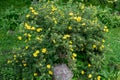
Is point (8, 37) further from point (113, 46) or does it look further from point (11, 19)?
point (113, 46)

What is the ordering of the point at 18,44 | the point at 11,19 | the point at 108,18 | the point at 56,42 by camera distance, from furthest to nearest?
the point at 108,18 < the point at 11,19 < the point at 18,44 < the point at 56,42

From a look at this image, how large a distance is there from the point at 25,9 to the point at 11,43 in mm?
1612

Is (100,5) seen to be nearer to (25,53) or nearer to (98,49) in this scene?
(98,49)

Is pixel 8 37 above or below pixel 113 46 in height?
above

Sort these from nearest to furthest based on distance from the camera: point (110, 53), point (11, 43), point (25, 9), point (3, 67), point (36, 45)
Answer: point (36, 45), point (3, 67), point (110, 53), point (11, 43), point (25, 9)

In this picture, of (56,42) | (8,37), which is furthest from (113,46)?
(8,37)

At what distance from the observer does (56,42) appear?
6.05 m

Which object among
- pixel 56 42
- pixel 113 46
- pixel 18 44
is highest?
pixel 56 42

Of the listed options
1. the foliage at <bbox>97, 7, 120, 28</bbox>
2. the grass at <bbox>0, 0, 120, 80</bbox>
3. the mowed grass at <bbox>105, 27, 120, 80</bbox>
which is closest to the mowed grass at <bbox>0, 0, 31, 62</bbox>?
the grass at <bbox>0, 0, 120, 80</bbox>

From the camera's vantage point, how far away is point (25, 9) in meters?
9.29

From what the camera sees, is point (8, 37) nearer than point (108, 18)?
Yes

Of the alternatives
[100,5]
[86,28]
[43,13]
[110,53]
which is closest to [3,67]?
[43,13]

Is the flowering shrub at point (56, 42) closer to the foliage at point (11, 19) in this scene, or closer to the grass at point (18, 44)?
the grass at point (18, 44)

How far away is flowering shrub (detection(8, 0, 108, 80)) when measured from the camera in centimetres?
614
